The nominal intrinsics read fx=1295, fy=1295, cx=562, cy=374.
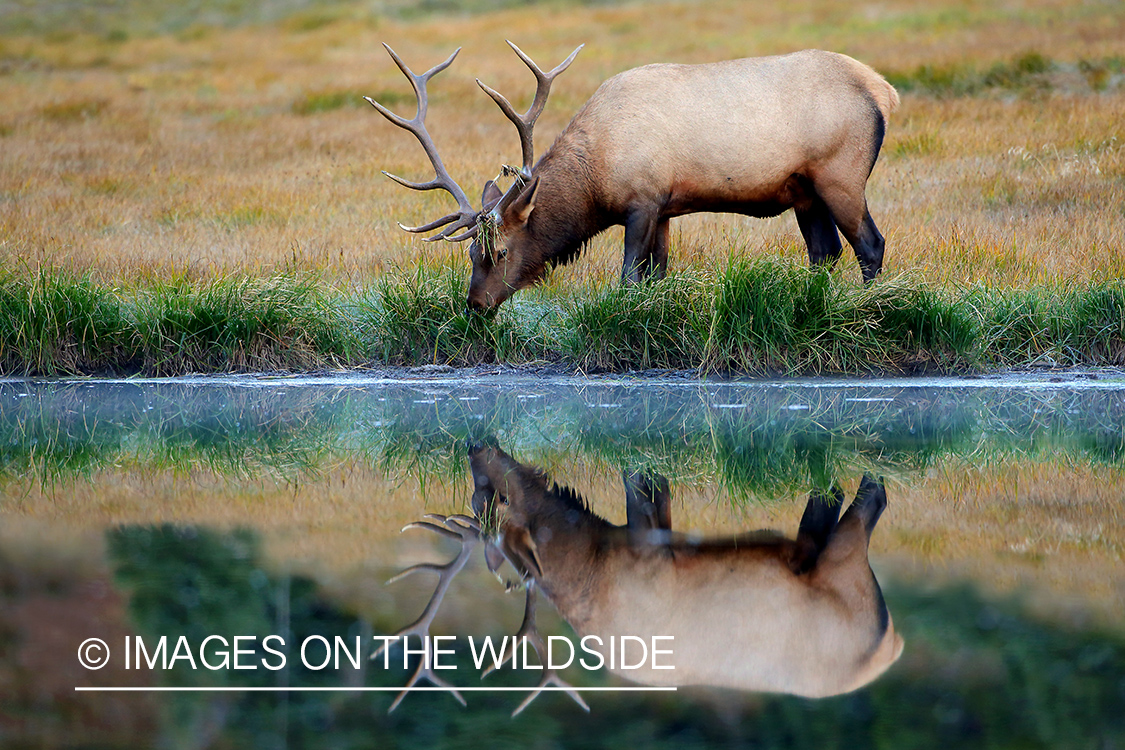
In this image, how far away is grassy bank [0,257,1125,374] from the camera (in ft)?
26.7

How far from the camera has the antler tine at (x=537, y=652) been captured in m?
3.10

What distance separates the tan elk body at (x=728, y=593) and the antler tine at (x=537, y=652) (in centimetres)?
8

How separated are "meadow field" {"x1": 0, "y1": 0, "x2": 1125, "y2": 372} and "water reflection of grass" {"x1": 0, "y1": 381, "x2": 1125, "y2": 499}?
1.90ft

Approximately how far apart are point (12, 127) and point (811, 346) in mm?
13872

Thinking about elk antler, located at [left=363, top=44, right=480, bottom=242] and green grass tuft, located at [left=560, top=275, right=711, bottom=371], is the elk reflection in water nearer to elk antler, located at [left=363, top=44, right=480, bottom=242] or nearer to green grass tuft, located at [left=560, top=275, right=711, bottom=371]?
green grass tuft, located at [left=560, top=275, right=711, bottom=371]

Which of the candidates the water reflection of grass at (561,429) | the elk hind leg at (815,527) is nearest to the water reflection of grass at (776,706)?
the elk hind leg at (815,527)

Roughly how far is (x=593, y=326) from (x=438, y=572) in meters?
4.43

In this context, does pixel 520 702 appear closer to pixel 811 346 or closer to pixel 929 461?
pixel 929 461

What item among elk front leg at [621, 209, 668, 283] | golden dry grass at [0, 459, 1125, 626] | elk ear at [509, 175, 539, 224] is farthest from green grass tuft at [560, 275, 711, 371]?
golden dry grass at [0, 459, 1125, 626]

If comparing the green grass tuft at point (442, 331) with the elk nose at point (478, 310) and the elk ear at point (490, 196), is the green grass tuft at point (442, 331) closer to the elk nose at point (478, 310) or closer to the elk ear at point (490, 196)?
the elk nose at point (478, 310)

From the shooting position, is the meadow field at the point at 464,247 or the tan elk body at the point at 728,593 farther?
the meadow field at the point at 464,247

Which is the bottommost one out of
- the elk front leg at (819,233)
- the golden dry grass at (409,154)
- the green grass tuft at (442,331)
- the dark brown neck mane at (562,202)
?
the golden dry grass at (409,154)

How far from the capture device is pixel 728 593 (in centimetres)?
375

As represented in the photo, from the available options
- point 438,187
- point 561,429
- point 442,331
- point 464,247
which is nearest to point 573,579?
point 561,429
